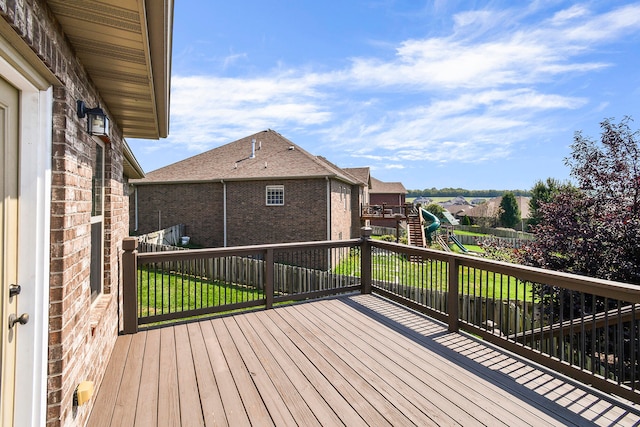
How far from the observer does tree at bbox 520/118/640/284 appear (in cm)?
569

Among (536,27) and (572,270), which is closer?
(572,270)

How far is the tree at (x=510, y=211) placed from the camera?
3753 centimetres

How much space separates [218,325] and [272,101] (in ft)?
46.5

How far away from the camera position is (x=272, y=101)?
16391mm

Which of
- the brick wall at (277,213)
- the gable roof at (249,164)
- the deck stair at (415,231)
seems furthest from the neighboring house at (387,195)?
the brick wall at (277,213)

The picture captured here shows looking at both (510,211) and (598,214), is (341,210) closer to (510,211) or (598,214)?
(598,214)

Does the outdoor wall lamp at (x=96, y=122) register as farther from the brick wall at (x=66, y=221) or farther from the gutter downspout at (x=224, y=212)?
the gutter downspout at (x=224, y=212)

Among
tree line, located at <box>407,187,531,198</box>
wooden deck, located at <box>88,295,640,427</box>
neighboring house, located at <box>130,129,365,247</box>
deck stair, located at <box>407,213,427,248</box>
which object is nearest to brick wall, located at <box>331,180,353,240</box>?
neighboring house, located at <box>130,129,365,247</box>

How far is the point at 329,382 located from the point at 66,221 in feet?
7.82

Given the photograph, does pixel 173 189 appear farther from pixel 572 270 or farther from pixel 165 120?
pixel 572 270

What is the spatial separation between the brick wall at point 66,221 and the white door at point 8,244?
A: 0.19 m

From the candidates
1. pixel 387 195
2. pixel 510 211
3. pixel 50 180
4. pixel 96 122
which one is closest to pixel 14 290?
pixel 50 180

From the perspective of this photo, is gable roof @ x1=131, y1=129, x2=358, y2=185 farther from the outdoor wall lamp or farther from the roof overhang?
the outdoor wall lamp

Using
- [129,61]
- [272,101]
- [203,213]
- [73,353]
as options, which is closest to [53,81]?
[129,61]
